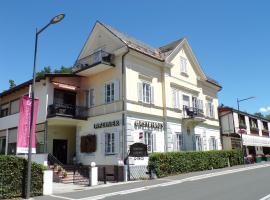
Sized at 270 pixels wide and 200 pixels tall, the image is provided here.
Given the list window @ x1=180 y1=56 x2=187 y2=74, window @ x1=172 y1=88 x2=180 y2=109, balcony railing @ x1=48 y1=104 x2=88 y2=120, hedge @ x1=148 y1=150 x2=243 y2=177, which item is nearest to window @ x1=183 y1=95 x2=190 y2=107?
window @ x1=172 y1=88 x2=180 y2=109

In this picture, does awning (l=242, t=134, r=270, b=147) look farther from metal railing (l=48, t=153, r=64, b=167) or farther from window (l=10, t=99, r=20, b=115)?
window (l=10, t=99, r=20, b=115)

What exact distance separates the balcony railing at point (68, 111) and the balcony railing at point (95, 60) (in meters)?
3.34

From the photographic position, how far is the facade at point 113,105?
76.7ft

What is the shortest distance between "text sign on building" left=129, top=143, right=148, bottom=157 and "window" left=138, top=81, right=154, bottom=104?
3.93m

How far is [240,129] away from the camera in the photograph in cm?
3372

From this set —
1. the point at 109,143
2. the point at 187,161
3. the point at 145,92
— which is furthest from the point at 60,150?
the point at 187,161

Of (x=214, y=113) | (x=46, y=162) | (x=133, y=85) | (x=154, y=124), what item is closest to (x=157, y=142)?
(x=154, y=124)

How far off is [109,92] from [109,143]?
407cm

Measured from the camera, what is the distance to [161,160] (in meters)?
22.0

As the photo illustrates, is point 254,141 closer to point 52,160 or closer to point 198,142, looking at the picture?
point 198,142

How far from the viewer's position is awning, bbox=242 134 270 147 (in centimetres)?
4149

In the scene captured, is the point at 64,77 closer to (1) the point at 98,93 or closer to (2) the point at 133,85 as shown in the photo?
(1) the point at 98,93

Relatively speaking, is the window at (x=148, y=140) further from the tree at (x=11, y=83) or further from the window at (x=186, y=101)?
the tree at (x=11, y=83)

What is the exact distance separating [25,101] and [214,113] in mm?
23784
